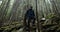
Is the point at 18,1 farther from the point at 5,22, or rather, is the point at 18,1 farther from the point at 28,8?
the point at 5,22

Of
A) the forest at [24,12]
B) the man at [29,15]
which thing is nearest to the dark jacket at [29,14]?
the man at [29,15]

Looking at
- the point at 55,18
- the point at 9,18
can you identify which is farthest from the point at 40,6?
the point at 9,18

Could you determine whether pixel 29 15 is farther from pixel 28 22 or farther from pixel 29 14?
pixel 28 22

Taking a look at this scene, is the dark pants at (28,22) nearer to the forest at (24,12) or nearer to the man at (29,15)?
the man at (29,15)

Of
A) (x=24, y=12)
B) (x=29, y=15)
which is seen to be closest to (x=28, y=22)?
(x=29, y=15)

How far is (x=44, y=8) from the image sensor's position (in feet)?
21.4

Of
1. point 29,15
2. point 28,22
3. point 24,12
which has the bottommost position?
point 28,22

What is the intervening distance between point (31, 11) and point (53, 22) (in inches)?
34.2

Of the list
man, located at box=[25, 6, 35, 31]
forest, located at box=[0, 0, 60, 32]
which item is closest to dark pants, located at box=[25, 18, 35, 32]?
man, located at box=[25, 6, 35, 31]

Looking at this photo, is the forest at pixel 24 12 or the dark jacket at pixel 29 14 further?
the dark jacket at pixel 29 14

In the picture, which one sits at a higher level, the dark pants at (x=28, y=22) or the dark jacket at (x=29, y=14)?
the dark jacket at (x=29, y=14)

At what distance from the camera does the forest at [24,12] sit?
6.39m

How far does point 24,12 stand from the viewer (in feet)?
21.4

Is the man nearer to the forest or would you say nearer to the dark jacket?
the dark jacket
